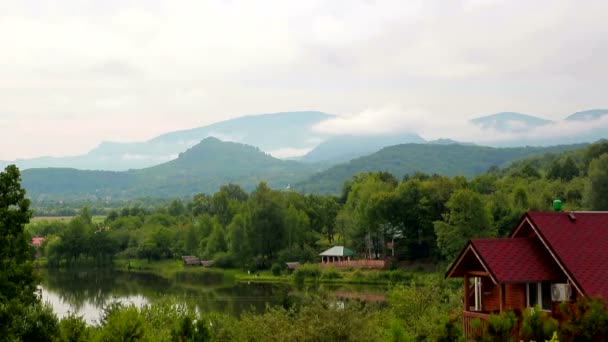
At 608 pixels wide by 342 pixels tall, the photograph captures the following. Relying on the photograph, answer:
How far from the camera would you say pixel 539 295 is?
18.9 m

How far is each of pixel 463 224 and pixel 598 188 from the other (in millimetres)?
23137

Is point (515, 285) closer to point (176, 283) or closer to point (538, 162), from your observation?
point (176, 283)

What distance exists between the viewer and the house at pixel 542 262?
1836cm

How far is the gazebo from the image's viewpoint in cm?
8633

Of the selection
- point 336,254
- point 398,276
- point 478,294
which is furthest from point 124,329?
point 336,254

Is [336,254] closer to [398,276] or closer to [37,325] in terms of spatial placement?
[398,276]

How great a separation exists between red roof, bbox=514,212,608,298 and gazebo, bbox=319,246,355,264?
2612 inches

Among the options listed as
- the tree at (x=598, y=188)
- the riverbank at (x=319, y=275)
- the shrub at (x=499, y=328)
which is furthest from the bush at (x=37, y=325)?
the tree at (x=598, y=188)

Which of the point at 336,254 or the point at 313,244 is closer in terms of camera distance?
the point at 336,254

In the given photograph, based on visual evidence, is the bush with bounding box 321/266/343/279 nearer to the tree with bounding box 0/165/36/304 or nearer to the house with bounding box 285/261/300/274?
the house with bounding box 285/261/300/274

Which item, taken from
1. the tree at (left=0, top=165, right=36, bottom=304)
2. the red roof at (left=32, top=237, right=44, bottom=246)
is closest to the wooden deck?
the red roof at (left=32, top=237, right=44, bottom=246)

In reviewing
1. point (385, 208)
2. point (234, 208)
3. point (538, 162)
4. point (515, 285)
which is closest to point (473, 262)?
point (515, 285)

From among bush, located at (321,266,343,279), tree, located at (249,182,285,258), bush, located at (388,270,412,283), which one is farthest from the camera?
tree, located at (249,182,285,258)

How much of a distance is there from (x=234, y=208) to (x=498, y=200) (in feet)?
146
